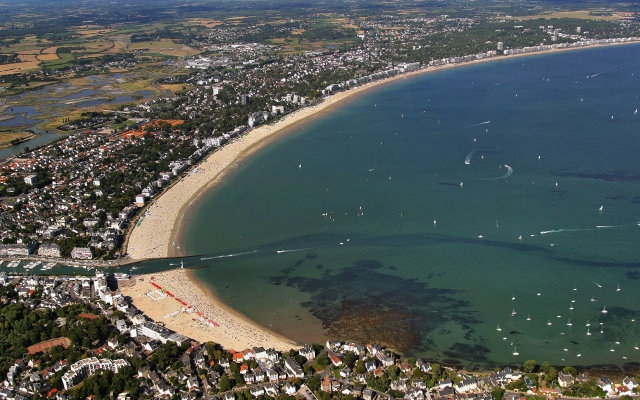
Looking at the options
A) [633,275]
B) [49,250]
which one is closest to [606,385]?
[633,275]

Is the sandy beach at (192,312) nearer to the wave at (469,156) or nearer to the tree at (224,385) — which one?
the tree at (224,385)

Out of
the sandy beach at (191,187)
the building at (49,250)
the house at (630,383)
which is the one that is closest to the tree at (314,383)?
the house at (630,383)

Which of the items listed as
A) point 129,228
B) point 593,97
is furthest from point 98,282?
point 593,97

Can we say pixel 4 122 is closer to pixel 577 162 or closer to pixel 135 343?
pixel 135 343

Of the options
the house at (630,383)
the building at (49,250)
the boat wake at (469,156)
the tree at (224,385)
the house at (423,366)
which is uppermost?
the boat wake at (469,156)

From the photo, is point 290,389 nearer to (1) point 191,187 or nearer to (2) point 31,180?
(1) point 191,187

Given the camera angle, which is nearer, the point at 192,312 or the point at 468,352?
the point at 468,352
